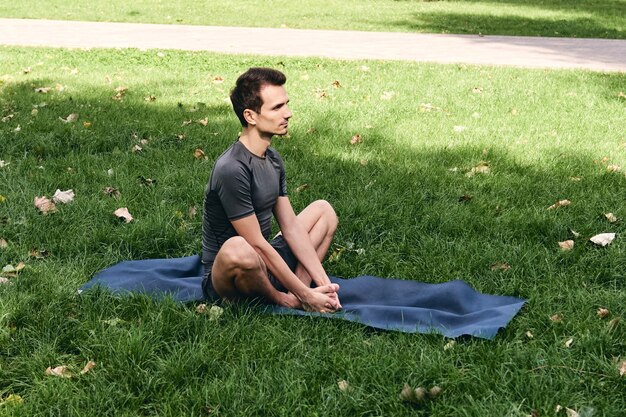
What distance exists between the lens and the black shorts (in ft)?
11.8

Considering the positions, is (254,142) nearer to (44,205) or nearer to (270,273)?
(270,273)

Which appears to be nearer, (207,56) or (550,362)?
(550,362)

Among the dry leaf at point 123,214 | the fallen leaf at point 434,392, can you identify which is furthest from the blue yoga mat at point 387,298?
the dry leaf at point 123,214

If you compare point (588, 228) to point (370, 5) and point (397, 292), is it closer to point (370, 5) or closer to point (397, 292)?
point (397, 292)

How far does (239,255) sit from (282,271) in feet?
0.92

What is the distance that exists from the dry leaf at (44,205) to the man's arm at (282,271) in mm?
1768

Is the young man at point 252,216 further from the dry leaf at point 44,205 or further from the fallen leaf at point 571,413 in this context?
the dry leaf at point 44,205

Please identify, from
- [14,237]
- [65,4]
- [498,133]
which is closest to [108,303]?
[14,237]

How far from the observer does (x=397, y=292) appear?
3789mm

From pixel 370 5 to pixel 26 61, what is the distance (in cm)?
1096

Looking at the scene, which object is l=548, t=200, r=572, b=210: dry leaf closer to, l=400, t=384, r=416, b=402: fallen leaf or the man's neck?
the man's neck

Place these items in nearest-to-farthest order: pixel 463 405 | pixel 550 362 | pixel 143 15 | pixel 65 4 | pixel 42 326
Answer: pixel 463 405 < pixel 550 362 < pixel 42 326 < pixel 143 15 < pixel 65 4

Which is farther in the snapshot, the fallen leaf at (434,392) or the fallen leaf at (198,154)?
the fallen leaf at (198,154)

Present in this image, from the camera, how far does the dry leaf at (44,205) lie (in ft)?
15.5
